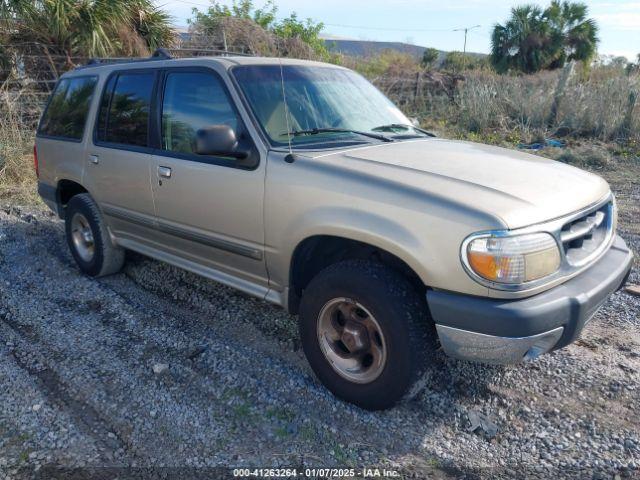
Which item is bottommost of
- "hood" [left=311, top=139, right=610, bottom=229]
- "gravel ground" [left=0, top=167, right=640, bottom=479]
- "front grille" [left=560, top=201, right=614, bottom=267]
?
"gravel ground" [left=0, top=167, right=640, bottom=479]

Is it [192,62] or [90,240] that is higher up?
[192,62]

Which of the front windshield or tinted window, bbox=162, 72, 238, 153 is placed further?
tinted window, bbox=162, 72, 238, 153

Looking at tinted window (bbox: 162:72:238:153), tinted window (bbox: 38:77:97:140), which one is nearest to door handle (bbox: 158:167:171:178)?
tinted window (bbox: 162:72:238:153)

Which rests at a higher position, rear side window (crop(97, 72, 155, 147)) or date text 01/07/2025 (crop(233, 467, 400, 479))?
rear side window (crop(97, 72, 155, 147))

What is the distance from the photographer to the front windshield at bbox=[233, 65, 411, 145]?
337cm

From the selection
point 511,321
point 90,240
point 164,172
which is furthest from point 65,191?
point 511,321

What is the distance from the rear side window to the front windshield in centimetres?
94

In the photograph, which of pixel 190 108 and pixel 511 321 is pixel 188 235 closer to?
pixel 190 108

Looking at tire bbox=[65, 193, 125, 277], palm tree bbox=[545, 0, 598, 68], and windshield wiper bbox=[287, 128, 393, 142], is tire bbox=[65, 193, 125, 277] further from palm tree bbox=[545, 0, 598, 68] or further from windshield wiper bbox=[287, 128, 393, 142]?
palm tree bbox=[545, 0, 598, 68]

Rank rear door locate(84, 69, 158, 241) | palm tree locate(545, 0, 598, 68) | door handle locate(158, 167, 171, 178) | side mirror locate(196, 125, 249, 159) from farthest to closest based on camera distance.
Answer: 1. palm tree locate(545, 0, 598, 68)
2. rear door locate(84, 69, 158, 241)
3. door handle locate(158, 167, 171, 178)
4. side mirror locate(196, 125, 249, 159)

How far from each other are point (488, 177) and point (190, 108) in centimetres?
209

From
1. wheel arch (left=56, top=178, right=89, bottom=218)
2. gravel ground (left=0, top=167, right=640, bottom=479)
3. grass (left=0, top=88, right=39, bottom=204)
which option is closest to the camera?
gravel ground (left=0, top=167, right=640, bottom=479)

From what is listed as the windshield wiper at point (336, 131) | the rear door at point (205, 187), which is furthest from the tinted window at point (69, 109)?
the windshield wiper at point (336, 131)

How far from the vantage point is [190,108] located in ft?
12.1
